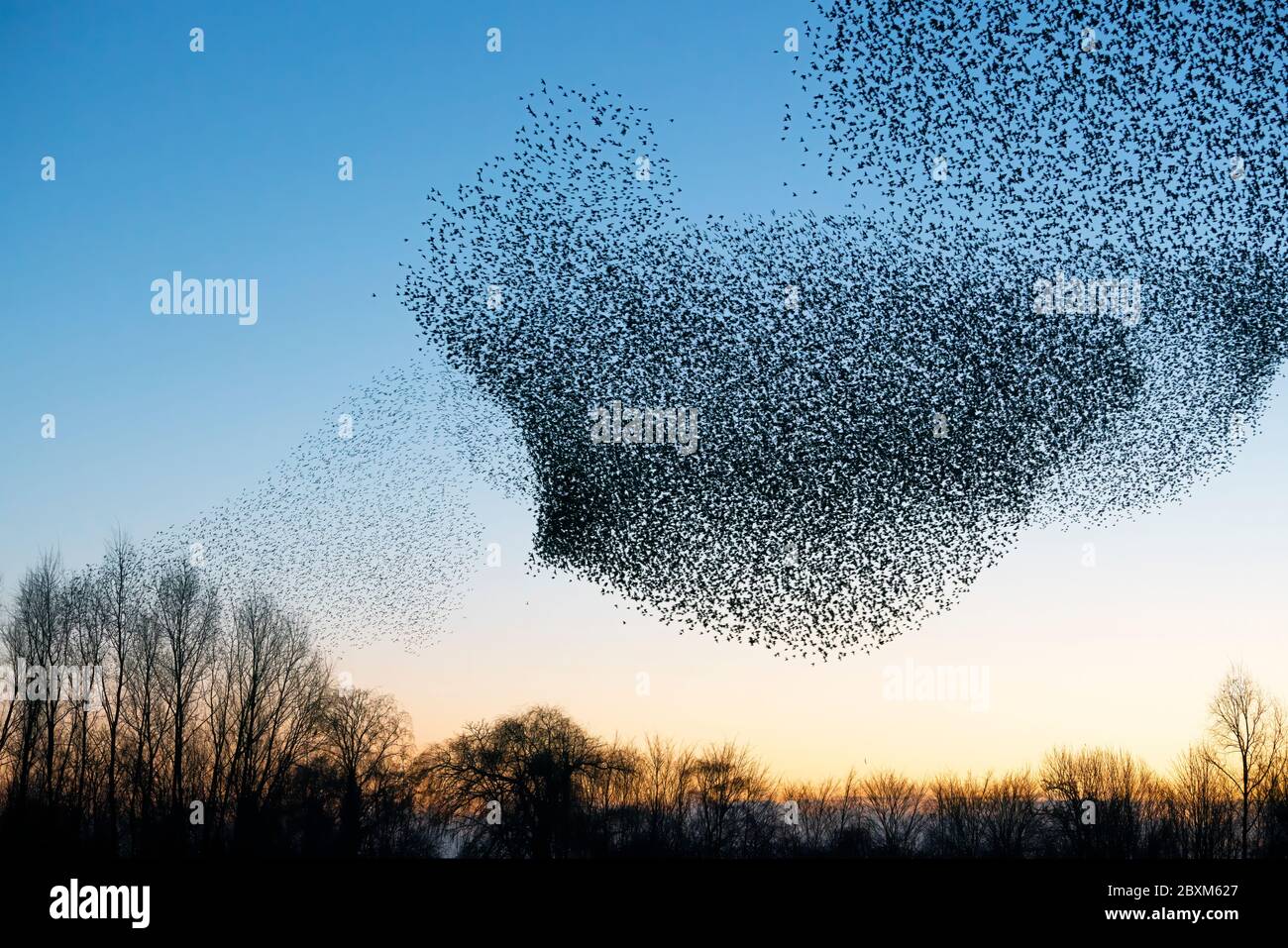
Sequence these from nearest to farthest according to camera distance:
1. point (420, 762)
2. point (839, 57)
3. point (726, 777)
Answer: point (839, 57) < point (420, 762) < point (726, 777)

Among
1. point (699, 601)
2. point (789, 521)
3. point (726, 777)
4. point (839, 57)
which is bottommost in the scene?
point (726, 777)

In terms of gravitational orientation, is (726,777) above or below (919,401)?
below

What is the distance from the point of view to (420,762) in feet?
208

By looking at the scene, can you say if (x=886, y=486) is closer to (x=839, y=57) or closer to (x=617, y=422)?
(x=617, y=422)

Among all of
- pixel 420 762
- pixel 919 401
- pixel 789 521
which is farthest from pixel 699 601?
pixel 420 762

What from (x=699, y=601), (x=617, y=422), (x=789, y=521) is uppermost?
(x=617, y=422)
